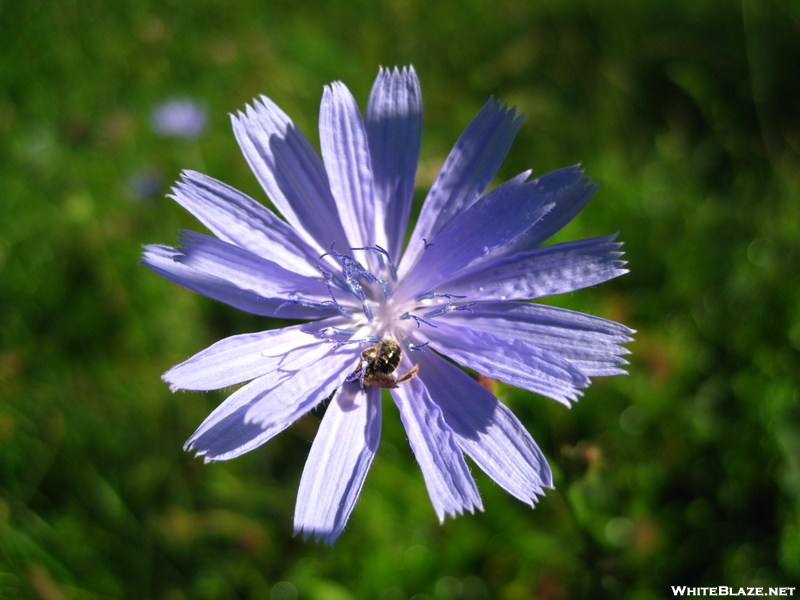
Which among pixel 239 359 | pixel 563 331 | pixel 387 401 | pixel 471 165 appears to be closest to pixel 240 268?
pixel 239 359

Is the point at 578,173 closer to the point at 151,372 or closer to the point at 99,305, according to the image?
the point at 151,372

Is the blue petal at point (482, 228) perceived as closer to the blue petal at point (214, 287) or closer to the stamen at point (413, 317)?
the stamen at point (413, 317)

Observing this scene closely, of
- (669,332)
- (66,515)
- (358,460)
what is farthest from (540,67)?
(66,515)

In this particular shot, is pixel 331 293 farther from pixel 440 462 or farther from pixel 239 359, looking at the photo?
pixel 440 462

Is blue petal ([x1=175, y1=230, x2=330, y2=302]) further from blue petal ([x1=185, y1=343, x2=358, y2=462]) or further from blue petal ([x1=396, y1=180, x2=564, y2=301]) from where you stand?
blue petal ([x1=396, y1=180, x2=564, y2=301])

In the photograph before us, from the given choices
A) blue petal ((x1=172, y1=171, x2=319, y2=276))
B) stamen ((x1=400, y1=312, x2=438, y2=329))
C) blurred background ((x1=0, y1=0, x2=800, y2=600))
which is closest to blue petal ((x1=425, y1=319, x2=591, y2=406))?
stamen ((x1=400, y1=312, x2=438, y2=329))

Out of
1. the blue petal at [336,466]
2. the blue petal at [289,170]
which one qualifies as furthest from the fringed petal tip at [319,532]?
the blue petal at [289,170]
